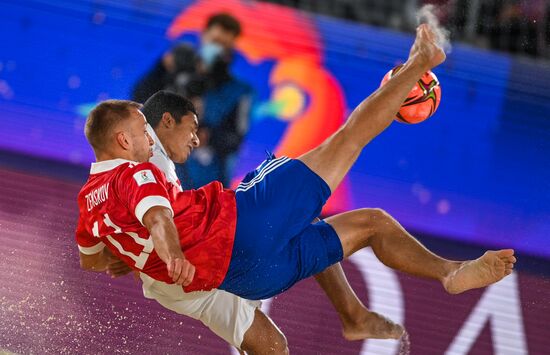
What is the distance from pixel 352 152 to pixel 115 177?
2.98 feet

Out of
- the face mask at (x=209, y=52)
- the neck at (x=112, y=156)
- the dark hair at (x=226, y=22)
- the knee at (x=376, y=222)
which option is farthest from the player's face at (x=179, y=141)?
the dark hair at (x=226, y=22)

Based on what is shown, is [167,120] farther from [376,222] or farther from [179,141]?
[376,222]

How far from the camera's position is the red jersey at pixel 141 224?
348cm

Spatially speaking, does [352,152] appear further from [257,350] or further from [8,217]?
[8,217]

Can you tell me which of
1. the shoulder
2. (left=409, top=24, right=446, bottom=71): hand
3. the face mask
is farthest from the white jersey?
the face mask

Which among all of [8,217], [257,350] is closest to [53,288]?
[8,217]

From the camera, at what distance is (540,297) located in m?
5.41

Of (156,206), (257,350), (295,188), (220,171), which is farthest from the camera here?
(220,171)

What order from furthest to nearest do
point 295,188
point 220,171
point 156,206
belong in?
point 220,171 → point 295,188 → point 156,206

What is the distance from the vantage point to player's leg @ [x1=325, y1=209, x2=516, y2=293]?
11.9 ft

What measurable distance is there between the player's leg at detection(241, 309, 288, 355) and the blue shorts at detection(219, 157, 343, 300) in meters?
0.31

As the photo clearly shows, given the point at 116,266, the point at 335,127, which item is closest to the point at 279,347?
the point at 116,266

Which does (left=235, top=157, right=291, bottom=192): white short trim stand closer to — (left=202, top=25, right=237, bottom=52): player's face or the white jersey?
the white jersey

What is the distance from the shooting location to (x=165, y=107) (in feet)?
14.3
